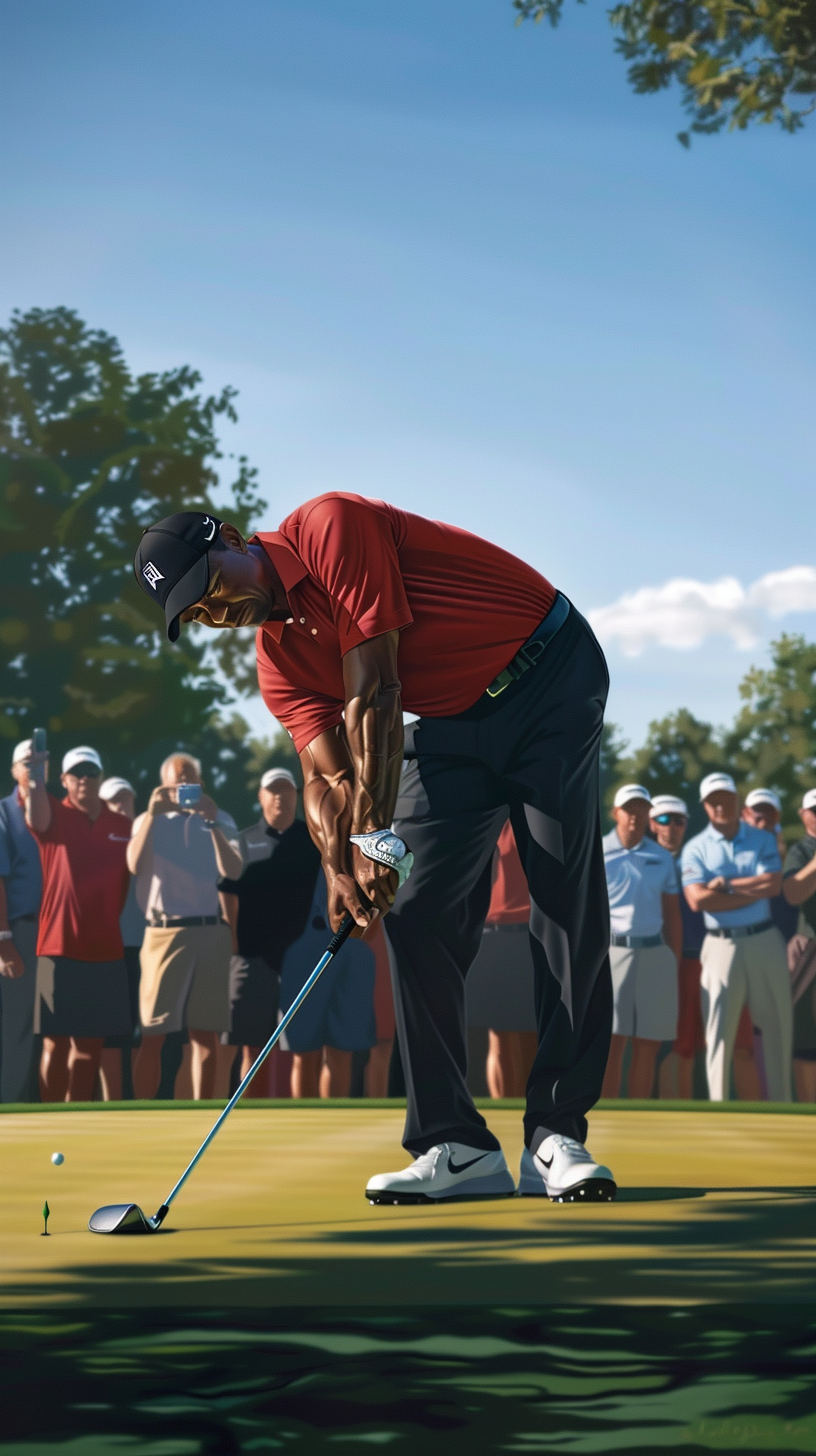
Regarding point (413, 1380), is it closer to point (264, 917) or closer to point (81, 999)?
point (81, 999)

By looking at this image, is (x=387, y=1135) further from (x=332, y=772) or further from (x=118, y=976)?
(x=118, y=976)

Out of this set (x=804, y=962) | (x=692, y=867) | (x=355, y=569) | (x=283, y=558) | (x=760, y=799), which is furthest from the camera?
(x=760, y=799)

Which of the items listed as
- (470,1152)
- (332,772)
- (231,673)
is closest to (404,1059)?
(470,1152)

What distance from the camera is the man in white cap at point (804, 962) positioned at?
9.84 metres

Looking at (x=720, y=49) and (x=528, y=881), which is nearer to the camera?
(x=528, y=881)

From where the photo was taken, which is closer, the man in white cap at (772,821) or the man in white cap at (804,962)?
the man in white cap at (804,962)

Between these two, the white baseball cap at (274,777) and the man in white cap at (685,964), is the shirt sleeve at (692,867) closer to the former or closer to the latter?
the man in white cap at (685,964)

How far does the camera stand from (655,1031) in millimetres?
9445

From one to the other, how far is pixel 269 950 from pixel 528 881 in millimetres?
4804

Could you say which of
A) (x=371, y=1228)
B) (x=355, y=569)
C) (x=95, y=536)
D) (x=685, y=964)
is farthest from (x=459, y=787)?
(x=95, y=536)

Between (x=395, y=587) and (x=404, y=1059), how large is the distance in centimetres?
124

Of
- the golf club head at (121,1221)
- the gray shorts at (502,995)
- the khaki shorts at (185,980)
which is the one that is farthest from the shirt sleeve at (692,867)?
the golf club head at (121,1221)

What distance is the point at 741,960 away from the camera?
9.35 meters

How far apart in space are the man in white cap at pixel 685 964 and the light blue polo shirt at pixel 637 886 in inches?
24.8
